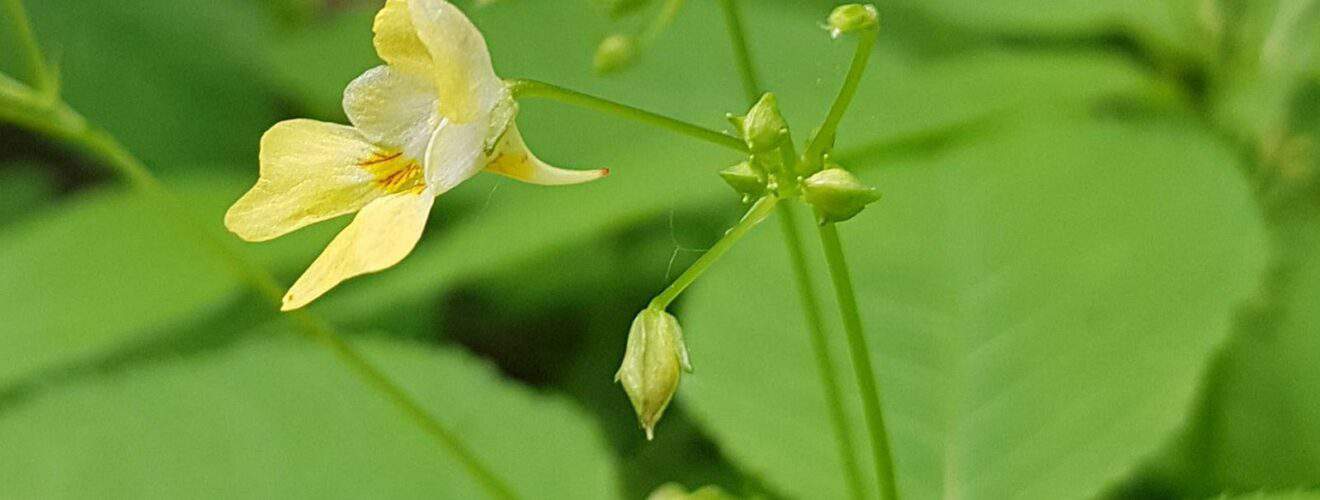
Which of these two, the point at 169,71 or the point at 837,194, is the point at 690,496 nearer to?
the point at 837,194

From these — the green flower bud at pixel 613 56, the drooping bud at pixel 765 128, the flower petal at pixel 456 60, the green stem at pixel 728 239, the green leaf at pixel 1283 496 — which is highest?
the flower petal at pixel 456 60

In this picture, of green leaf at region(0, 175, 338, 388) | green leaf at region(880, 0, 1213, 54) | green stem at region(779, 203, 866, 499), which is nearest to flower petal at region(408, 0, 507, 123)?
green stem at region(779, 203, 866, 499)

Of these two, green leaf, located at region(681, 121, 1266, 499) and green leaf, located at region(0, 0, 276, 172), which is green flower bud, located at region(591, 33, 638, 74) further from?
green leaf, located at region(0, 0, 276, 172)

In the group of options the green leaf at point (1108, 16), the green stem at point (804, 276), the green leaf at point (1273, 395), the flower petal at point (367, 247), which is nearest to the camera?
the flower petal at point (367, 247)

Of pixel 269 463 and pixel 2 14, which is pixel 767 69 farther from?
pixel 2 14

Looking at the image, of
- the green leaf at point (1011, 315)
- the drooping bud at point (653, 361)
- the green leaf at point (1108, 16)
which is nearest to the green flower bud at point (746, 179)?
the drooping bud at point (653, 361)

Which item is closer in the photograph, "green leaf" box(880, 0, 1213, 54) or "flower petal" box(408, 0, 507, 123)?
"flower petal" box(408, 0, 507, 123)

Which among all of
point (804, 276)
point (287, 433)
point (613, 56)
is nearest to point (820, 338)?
point (804, 276)

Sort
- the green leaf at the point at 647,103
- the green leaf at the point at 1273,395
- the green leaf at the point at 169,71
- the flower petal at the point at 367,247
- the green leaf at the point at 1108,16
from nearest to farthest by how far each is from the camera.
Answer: the flower petal at the point at 367,247
the green leaf at the point at 1273,395
the green leaf at the point at 647,103
the green leaf at the point at 1108,16
the green leaf at the point at 169,71

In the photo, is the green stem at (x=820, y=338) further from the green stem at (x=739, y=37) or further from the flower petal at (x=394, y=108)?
the flower petal at (x=394, y=108)
